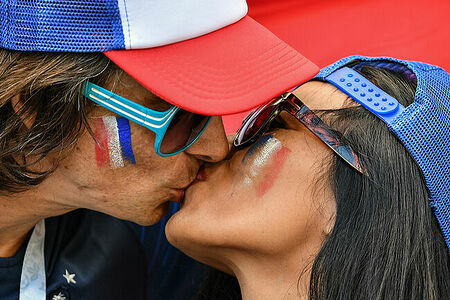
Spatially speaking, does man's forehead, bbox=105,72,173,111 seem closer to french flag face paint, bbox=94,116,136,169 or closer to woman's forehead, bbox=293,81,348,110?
french flag face paint, bbox=94,116,136,169

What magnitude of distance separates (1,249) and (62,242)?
0.75ft

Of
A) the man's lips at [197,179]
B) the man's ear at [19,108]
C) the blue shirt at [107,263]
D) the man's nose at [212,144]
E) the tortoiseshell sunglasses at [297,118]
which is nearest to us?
the man's ear at [19,108]

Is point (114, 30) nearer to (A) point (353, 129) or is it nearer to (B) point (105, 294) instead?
(A) point (353, 129)

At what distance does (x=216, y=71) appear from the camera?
58.3 inches

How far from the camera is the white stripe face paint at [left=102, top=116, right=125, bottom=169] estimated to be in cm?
155

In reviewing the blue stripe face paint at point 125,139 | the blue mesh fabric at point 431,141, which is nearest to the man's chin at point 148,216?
the blue stripe face paint at point 125,139

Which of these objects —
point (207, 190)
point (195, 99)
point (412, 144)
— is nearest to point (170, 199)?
point (207, 190)

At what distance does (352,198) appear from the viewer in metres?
1.56

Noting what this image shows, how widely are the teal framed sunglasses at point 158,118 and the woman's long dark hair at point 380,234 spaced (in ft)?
1.38

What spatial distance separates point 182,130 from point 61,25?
1.42ft

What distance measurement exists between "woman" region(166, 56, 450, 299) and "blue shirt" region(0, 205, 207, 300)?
454 mm

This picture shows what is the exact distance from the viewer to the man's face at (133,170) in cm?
156

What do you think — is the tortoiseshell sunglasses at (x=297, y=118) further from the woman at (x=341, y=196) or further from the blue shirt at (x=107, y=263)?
the blue shirt at (x=107, y=263)

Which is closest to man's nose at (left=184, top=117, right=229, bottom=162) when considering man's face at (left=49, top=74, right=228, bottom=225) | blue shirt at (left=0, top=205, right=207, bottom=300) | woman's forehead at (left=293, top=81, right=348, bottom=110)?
man's face at (left=49, top=74, right=228, bottom=225)
